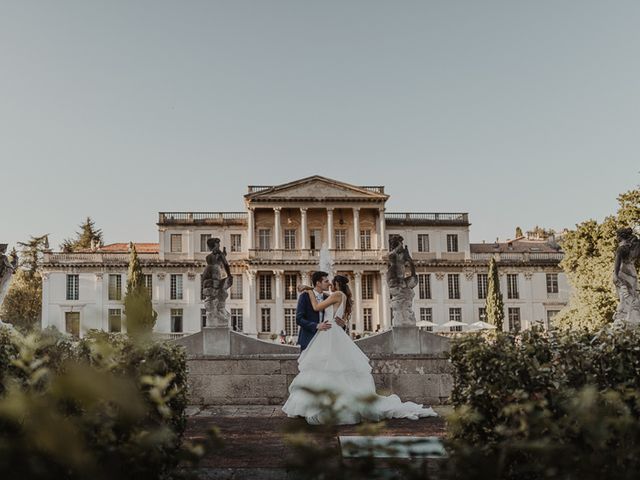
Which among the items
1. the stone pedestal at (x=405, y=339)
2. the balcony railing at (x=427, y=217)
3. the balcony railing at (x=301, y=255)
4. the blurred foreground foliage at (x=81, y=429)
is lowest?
Answer: the stone pedestal at (x=405, y=339)

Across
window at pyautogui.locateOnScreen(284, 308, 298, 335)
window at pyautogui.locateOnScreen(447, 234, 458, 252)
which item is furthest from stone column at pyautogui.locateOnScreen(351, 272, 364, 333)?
window at pyautogui.locateOnScreen(447, 234, 458, 252)

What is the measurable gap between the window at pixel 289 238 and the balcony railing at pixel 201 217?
12.8ft

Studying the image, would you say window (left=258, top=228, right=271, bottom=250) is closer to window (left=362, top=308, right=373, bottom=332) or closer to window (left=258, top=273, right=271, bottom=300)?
window (left=258, top=273, right=271, bottom=300)

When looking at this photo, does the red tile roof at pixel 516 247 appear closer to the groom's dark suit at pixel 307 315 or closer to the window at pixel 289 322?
the window at pixel 289 322

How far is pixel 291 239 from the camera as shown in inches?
2183

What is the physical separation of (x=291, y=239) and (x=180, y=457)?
2107 inches

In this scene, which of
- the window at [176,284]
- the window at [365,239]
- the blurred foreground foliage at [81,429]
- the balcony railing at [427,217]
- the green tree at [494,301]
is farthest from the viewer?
the balcony railing at [427,217]

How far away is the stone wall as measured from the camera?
11523mm

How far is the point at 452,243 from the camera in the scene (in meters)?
56.8

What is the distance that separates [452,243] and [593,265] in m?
21.9

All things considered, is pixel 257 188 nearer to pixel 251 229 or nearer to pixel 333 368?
pixel 251 229

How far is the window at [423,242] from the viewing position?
185ft

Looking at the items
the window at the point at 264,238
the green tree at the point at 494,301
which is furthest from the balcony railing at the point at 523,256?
the window at the point at 264,238

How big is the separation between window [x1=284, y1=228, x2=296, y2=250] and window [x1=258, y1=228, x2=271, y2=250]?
4.84 feet
